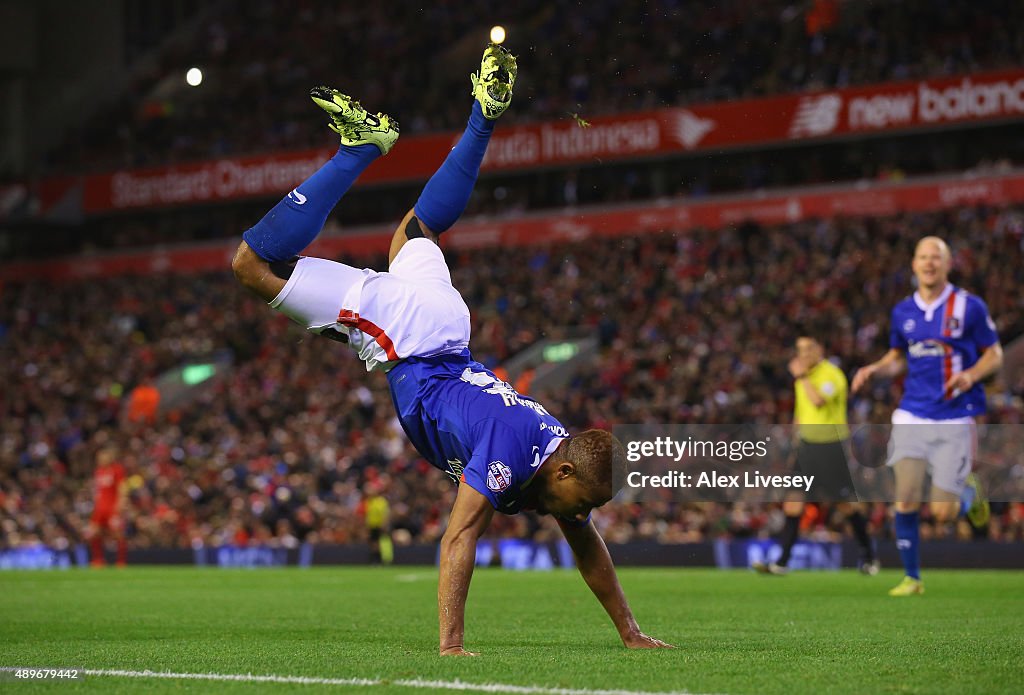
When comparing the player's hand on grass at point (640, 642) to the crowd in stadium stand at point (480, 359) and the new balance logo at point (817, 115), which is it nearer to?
the crowd in stadium stand at point (480, 359)

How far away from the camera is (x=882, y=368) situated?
1202 cm

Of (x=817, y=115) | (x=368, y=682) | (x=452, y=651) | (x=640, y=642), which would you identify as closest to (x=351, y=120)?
(x=452, y=651)

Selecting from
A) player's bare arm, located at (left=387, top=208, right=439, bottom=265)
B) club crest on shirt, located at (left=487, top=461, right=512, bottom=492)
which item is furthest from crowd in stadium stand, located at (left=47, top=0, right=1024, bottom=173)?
club crest on shirt, located at (left=487, top=461, right=512, bottom=492)

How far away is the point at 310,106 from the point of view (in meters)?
39.3

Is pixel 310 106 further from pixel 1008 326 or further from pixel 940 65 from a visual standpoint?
pixel 1008 326

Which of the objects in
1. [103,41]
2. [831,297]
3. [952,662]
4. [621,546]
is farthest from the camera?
[103,41]

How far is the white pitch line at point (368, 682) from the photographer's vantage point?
5205mm

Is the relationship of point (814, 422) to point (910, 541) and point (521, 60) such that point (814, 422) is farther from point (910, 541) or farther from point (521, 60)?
point (521, 60)

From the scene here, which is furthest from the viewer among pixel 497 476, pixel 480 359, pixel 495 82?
pixel 480 359

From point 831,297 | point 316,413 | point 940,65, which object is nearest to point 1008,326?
point 831,297

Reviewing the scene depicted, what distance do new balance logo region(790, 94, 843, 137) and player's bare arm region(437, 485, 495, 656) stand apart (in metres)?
26.5

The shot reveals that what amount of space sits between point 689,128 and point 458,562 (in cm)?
2803

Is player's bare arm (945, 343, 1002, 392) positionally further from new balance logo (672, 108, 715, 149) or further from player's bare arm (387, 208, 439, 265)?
new balance logo (672, 108, 715, 149)

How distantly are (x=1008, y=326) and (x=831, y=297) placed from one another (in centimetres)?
368
